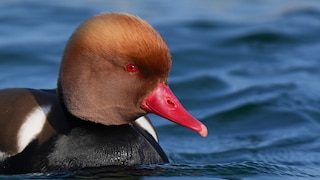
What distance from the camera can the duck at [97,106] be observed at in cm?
547

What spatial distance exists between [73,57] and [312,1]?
30.3 ft

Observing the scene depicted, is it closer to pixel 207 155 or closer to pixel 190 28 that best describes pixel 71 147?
pixel 207 155

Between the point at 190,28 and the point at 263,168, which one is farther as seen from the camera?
the point at 190,28

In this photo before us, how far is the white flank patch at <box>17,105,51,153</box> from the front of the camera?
18.5 feet

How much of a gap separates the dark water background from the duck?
112 millimetres

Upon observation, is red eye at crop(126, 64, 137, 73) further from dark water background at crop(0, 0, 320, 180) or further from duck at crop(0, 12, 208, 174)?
dark water background at crop(0, 0, 320, 180)

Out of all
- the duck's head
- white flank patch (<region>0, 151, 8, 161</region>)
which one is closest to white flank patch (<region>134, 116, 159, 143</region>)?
the duck's head

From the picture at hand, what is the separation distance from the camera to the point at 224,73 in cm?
1028

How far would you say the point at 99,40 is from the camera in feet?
18.0

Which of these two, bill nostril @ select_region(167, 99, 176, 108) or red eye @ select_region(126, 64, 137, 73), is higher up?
red eye @ select_region(126, 64, 137, 73)

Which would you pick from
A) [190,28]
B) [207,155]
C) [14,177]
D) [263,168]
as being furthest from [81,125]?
[190,28]

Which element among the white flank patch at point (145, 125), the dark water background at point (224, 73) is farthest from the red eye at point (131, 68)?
the white flank patch at point (145, 125)

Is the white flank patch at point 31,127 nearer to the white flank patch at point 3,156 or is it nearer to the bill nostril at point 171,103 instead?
the white flank patch at point 3,156

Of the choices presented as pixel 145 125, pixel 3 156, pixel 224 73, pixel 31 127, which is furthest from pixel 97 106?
pixel 224 73
